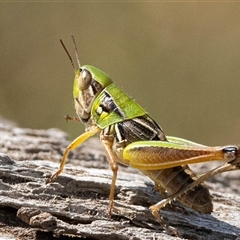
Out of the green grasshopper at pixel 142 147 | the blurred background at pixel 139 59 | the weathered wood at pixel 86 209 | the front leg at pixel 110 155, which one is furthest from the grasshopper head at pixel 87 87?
the blurred background at pixel 139 59

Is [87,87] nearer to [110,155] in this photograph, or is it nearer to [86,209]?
[110,155]

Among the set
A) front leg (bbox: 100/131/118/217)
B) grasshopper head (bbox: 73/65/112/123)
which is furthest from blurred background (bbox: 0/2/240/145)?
front leg (bbox: 100/131/118/217)

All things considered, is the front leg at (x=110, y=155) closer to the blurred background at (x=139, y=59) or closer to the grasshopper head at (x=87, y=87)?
the grasshopper head at (x=87, y=87)

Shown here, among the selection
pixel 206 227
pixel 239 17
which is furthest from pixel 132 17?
pixel 206 227

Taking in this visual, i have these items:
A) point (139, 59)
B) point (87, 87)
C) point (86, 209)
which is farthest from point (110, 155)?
point (139, 59)

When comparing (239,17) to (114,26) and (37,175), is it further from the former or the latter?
(37,175)

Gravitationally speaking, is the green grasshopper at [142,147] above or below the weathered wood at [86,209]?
above
